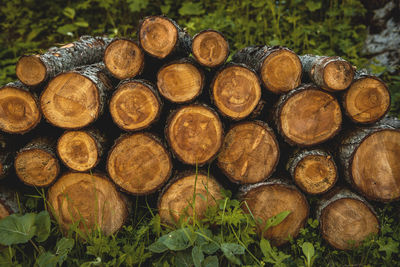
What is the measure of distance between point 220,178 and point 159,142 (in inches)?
23.7

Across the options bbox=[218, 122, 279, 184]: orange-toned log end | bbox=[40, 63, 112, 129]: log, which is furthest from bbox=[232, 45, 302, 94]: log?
bbox=[40, 63, 112, 129]: log

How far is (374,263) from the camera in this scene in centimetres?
171

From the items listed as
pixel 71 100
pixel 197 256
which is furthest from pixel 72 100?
pixel 197 256

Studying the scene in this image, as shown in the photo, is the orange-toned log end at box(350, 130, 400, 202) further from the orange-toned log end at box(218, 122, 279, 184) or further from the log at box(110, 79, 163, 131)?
the log at box(110, 79, 163, 131)

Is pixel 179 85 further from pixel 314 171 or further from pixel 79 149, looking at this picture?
pixel 314 171

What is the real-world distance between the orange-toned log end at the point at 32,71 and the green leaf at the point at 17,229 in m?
0.84

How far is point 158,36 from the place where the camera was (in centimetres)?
175

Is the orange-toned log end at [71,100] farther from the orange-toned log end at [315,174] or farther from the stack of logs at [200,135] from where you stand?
the orange-toned log end at [315,174]

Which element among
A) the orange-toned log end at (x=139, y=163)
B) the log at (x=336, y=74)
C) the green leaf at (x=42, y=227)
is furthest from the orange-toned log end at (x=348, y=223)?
the green leaf at (x=42, y=227)

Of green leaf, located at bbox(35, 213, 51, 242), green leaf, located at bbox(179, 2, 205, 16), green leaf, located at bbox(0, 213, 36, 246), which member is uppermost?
green leaf, located at bbox(179, 2, 205, 16)

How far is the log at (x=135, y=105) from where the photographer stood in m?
1.74

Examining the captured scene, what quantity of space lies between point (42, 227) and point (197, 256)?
998mm

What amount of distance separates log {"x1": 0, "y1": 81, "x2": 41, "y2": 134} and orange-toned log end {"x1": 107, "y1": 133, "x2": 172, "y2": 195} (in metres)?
0.57

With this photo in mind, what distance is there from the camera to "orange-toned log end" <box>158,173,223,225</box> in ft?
6.23
